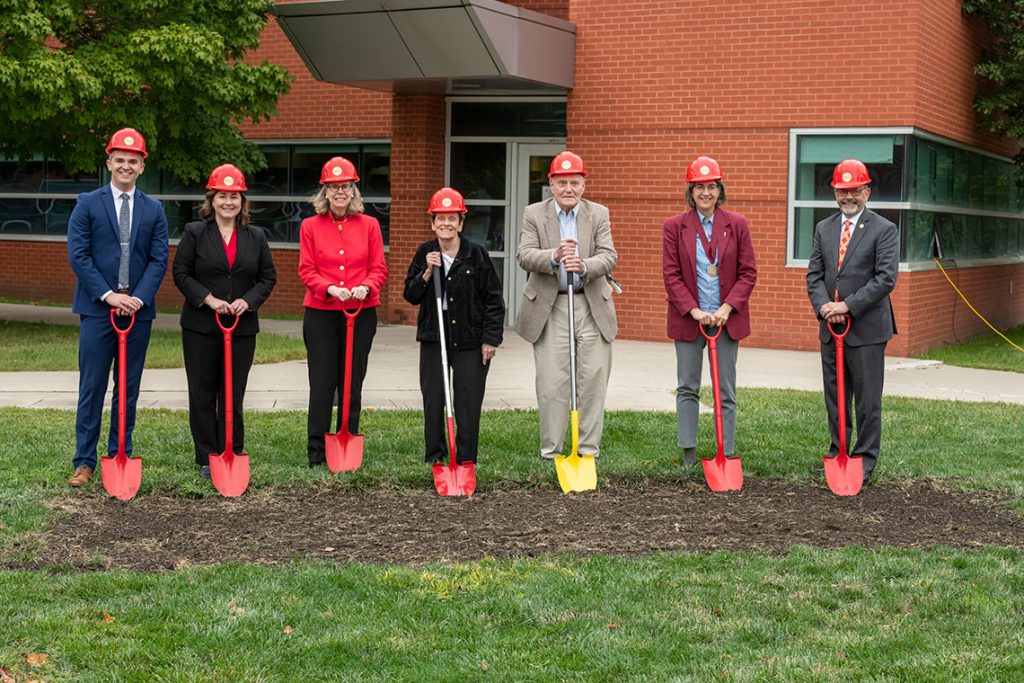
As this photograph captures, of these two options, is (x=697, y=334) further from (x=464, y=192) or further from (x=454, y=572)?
(x=464, y=192)

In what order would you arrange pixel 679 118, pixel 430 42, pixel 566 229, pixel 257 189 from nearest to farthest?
pixel 566 229, pixel 430 42, pixel 679 118, pixel 257 189

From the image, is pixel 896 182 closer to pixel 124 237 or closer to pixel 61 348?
pixel 61 348

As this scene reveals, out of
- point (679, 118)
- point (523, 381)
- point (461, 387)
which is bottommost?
point (523, 381)

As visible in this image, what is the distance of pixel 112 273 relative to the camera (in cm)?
801

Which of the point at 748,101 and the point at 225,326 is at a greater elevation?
the point at 748,101

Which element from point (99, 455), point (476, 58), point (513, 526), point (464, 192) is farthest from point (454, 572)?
point (464, 192)

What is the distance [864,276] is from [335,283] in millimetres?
3190

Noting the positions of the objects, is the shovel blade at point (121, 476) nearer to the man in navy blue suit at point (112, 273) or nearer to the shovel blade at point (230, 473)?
the man in navy blue suit at point (112, 273)

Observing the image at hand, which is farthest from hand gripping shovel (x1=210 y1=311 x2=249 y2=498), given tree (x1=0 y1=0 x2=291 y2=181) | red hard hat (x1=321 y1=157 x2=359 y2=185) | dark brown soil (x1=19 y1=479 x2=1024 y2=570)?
tree (x1=0 y1=0 x2=291 y2=181)

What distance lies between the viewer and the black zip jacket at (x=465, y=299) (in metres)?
8.30

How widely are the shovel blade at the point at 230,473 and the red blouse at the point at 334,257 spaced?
43.6 inches

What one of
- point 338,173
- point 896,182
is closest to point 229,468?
point 338,173

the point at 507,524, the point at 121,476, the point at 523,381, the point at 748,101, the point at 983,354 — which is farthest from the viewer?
the point at 983,354

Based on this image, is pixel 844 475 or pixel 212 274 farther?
pixel 212 274
